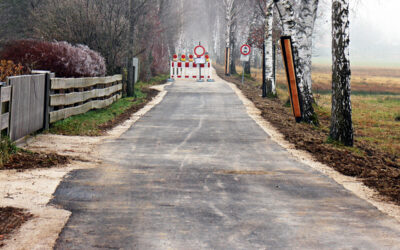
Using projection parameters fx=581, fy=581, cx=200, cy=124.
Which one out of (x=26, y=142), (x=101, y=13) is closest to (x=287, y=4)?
(x=101, y=13)

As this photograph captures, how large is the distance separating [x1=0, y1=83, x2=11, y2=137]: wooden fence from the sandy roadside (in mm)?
644

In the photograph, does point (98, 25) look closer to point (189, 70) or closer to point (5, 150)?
point (5, 150)

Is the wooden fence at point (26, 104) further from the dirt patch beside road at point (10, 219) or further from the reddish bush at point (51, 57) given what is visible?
the dirt patch beside road at point (10, 219)

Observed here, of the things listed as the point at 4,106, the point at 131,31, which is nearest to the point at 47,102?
the point at 4,106

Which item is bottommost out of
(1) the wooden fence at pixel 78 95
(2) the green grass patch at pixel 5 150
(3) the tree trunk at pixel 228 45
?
(2) the green grass patch at pixel 5 150

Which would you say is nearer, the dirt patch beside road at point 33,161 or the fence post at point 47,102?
the dirt patch beside road at point 33,161

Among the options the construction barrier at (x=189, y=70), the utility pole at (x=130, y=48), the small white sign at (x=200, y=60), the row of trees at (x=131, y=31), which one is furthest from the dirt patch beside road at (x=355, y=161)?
the construction barrier at (x=189, y=70)

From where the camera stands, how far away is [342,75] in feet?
41.1

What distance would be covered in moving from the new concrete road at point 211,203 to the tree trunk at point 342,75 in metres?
1.85

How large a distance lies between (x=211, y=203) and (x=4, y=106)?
16.3ft

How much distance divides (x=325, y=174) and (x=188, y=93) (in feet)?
61.2

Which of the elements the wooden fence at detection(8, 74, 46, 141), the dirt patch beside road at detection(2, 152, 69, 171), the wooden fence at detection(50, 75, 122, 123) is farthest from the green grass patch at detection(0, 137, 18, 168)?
the wooden fence at detection(50, 75, 122, 123)

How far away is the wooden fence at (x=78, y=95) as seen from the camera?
1377 cm

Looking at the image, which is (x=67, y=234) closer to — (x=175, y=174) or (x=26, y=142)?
(x=175, y=174)
